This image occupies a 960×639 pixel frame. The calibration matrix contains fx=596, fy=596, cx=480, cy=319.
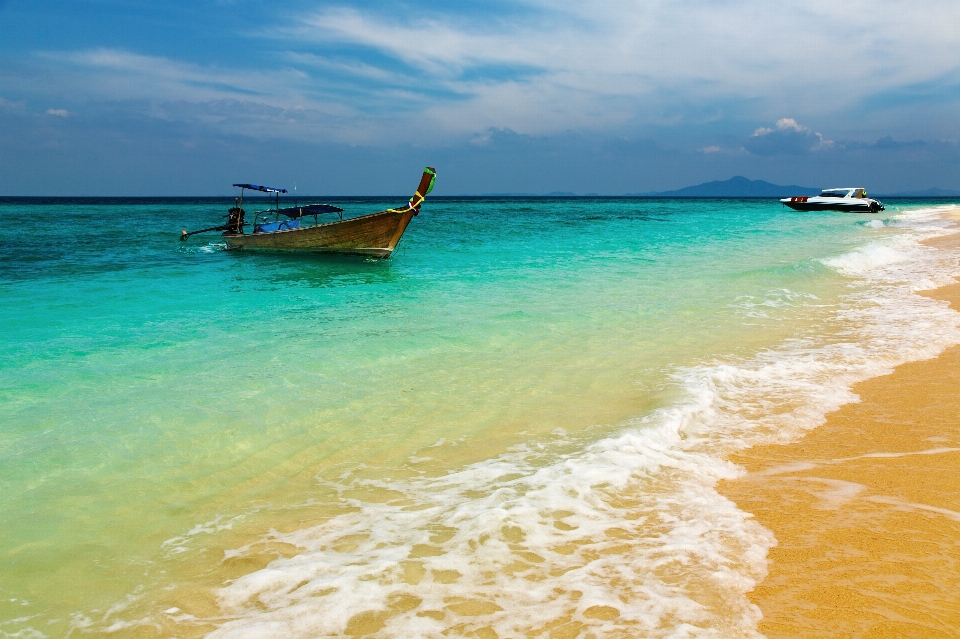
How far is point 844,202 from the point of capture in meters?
49.1

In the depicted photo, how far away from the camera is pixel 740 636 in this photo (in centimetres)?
258

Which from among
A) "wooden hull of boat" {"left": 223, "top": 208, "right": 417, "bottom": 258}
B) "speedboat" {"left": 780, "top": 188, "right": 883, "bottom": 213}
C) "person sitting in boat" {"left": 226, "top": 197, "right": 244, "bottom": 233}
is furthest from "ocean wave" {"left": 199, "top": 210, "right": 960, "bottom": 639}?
"speedboat" {"left": 780, "top": 188, "right": 883, "bottom": 213}

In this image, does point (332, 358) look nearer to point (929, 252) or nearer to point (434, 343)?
point (434, 343)

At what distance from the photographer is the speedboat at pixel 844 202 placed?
4844cm

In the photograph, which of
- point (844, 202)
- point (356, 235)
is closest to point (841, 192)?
point (844, 202)

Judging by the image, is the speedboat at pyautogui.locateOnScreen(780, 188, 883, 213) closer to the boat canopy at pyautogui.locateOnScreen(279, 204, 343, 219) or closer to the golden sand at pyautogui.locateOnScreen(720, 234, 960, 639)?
the boat canopy at pyautogui.locateOnScreen(279, 204, 343, 219)

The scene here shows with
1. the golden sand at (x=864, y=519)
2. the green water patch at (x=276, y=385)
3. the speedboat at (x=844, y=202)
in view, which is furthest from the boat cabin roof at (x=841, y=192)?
the golden sand at (x=864, y=519)

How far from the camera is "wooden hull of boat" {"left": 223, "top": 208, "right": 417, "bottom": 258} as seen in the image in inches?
774

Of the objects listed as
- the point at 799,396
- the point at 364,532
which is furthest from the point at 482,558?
the point at 799,396

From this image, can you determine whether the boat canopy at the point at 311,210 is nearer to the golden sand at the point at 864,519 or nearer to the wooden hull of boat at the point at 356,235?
the wooden hull of boat at the point at 356,235

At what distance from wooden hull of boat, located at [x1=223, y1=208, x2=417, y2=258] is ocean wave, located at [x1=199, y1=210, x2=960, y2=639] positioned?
15.5 m

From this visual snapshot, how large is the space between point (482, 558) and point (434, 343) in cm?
549

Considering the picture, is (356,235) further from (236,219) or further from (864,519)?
(864,519)

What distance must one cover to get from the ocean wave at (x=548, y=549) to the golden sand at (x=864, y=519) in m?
0.16
